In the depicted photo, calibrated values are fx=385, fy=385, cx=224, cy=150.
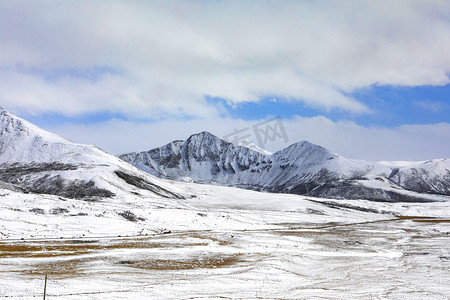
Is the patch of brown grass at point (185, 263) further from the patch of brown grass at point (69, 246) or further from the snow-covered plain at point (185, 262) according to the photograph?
the patch of brown grass at point (69, 246)

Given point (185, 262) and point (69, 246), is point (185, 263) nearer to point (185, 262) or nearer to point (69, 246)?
point (185, 262)

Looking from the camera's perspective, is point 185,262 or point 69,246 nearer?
point 185,262

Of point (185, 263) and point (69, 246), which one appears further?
point (69, 246)

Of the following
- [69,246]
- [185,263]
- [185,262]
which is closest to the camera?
[185,263]

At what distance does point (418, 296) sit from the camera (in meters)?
32.0

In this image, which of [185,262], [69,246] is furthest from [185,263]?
[69,246]

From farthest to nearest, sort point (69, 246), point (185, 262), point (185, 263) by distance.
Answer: point (69, 246) → point (185, 262) → point (185, 263)

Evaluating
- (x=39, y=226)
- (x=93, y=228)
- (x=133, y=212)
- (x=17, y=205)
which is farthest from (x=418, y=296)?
(x=17, y=205)

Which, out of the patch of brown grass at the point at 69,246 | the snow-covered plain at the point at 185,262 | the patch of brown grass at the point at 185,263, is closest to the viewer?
the snow-covered plain at the point at 185,262

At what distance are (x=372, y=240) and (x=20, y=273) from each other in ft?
225

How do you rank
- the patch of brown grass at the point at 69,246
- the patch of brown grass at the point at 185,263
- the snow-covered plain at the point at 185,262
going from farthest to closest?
the patch of brown grass at the point at 69,246
the patch of brown grass at the point at 185,263
the snow-covered plain at the point at 185,262

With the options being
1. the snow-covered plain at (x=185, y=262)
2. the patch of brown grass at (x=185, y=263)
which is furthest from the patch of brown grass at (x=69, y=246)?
the patch of brown grass at (x=185, y=263)

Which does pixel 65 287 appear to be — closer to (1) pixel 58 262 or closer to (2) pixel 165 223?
(1) pixel 58 262

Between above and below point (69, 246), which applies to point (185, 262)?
below
